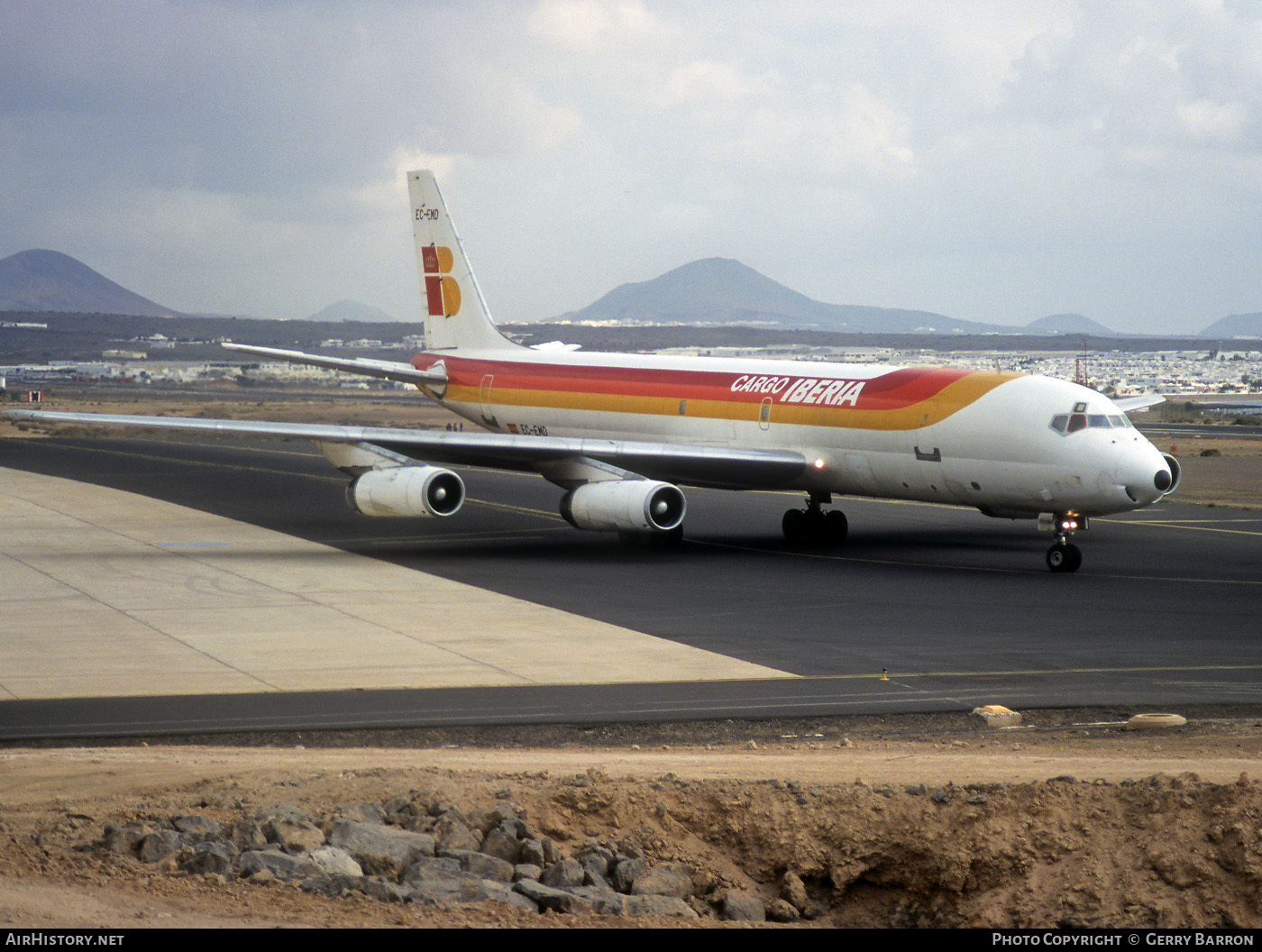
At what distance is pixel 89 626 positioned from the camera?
909 inches

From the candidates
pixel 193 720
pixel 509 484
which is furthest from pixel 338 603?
pixel 509 484

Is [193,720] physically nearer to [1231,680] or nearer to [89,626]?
[89,626]

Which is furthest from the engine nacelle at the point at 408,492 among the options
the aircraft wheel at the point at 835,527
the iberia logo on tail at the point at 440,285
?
the iberia logo on tail at the point at 440,285

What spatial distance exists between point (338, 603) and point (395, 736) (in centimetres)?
1004

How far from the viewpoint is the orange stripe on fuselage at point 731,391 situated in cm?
3206

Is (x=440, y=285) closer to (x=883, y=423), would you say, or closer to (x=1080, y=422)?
(x=883, y=423)

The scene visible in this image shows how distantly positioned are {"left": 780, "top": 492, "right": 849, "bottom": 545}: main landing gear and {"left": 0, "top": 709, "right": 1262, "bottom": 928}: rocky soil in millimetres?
21735

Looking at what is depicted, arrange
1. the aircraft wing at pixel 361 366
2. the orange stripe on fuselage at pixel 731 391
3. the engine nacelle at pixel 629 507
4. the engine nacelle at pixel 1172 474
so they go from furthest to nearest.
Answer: the aircraft wing at pixel 361 366 → the orange stripe on fuselage at pixel 731 391 → the engine nacelle at pixel 629 507 → the engine nacelle at pixel 1172 474

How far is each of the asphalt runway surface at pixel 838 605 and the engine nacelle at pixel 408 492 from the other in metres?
1.16

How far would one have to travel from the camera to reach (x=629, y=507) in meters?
32.0

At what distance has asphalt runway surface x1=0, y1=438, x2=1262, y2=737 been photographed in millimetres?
18016

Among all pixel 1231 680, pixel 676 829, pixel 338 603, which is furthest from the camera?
pixel 338 603

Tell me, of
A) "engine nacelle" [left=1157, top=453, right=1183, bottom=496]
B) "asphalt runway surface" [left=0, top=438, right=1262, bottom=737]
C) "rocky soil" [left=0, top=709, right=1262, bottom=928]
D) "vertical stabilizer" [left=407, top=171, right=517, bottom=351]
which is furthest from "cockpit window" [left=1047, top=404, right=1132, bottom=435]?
"vertical stabilizer" [left=407, top=171, right=517, bottom=351]

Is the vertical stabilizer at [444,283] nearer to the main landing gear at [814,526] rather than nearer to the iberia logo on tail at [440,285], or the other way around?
the iberia logo on tail at [440,285]
